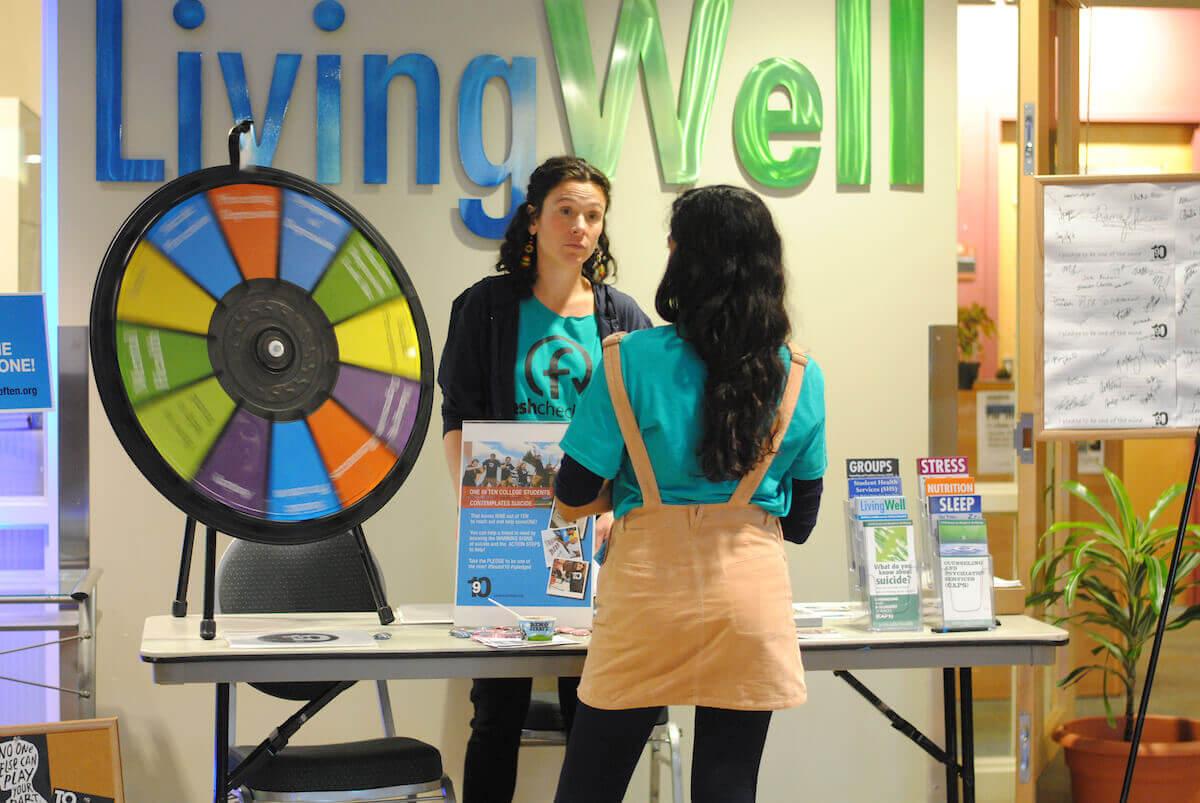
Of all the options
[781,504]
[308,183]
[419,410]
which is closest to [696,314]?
[781,504]

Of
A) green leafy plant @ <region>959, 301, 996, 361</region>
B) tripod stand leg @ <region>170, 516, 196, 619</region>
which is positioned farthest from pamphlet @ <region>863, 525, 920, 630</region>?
green leafy plant @ <region>959, 301, 996, 361</region>

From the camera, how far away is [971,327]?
572 cm

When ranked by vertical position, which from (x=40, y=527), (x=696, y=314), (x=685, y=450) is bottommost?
(x=40, y=527)

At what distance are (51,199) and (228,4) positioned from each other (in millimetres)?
695

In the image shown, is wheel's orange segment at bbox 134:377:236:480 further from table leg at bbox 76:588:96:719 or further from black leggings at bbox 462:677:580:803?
table leg at bbox 76:588:96:719

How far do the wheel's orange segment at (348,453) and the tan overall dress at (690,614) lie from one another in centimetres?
55

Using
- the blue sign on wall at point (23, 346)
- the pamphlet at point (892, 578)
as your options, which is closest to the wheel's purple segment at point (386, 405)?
the pamphlet at point (892, 578)

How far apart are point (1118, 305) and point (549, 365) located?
1.58 metres

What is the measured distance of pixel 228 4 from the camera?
3422mm

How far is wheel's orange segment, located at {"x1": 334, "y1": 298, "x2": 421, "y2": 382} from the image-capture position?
2.29 metres

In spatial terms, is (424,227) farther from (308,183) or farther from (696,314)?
(696,314)

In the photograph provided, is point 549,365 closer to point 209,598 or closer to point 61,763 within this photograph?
point 209,598

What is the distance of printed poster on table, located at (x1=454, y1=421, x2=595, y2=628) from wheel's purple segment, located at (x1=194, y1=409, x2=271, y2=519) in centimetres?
38

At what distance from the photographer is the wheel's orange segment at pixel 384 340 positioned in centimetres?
229
